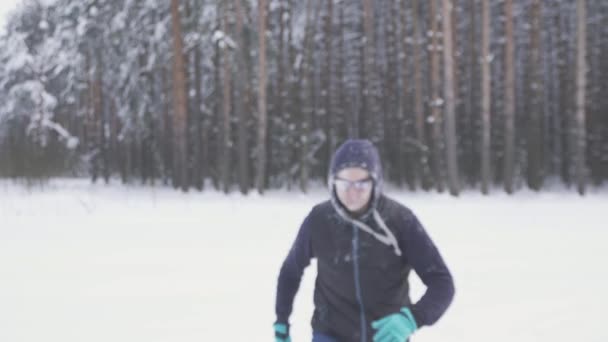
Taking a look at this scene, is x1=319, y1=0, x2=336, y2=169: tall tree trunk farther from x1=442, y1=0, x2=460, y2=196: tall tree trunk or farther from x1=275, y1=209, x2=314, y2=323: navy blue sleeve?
x1=275, y1=209, x2=314, y2=323: navy blue sleeve

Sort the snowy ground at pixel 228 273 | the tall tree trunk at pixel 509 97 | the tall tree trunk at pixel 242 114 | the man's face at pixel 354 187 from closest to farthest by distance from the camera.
→ the man's face at pixel 354 187
the snowy ground at pixel 228 273
the tall tree trunk at pixel 509 97
the tall tree trunk at pixel 242 114

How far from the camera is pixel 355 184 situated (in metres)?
2.33

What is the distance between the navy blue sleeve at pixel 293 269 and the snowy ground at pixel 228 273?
7.99 feet

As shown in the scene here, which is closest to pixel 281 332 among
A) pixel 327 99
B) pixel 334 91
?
pixel 327 99

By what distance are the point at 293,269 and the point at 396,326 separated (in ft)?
2.06

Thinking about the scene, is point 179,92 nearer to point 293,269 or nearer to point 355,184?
point 293,269

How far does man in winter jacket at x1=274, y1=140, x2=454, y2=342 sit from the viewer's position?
2.33m

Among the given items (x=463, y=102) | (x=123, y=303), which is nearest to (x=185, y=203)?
(x=123, y=303)

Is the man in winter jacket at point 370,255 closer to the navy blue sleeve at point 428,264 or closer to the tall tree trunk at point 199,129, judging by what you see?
the navy blue sleeve at point 428,264

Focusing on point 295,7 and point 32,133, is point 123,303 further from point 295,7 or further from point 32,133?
point 32,133

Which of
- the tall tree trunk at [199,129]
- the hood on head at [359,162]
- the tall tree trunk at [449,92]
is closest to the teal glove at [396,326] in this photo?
the hood on head at [359,162]

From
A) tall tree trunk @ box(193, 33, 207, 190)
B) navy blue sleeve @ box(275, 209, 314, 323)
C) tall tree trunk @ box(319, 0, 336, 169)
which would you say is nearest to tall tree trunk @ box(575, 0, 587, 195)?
tall tree trunk @ box(319, 0, 336, 169)

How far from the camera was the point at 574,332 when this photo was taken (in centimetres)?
512

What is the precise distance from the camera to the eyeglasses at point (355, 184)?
91.7 inches
